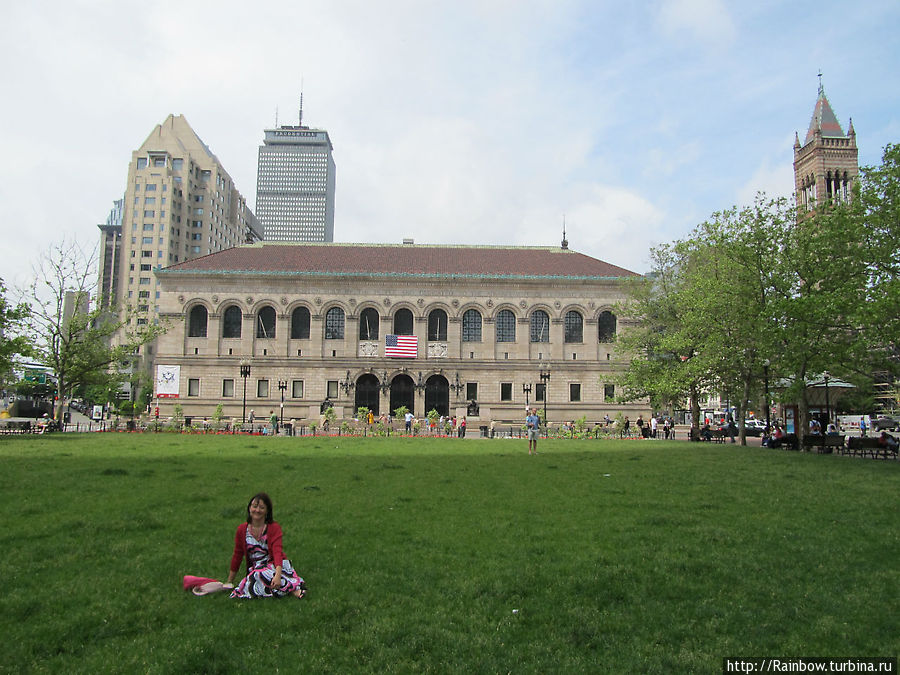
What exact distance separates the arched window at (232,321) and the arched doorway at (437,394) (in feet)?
60.6

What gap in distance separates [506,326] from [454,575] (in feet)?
169

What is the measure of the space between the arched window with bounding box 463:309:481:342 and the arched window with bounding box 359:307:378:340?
27.8 ft

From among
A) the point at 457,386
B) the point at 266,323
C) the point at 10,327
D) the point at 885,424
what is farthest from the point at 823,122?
the point at 10,327

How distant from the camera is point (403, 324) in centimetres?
5872

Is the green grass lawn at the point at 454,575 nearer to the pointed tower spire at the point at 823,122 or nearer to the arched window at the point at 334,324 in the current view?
the arched window at the point at 334,324

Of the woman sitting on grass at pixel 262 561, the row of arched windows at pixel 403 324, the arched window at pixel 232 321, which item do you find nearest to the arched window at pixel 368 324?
the row of arched windows at pixel 403 324

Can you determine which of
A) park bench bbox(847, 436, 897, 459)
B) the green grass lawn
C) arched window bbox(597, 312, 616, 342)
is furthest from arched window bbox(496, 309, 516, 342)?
the green grass lawn

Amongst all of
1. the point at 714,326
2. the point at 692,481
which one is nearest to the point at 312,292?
the point at 714,326

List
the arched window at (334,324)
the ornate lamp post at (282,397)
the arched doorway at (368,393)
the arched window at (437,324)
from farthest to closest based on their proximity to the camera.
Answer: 1. the arched window at (437,324)
2. the arched window at (334,324)
3. the arched doorway at (368,393)
4. the ornate lamp post at (282,397)

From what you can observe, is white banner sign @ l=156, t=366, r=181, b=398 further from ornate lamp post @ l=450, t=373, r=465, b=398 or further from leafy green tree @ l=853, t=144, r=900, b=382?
leafy green tree @ l=853, t=144, r=900, b=382

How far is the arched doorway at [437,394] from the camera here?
57.9m

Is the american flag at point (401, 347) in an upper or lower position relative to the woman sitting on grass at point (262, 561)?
upper

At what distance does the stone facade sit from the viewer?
5700 centimetres

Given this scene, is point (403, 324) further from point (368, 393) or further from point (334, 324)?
point (368, 393)
